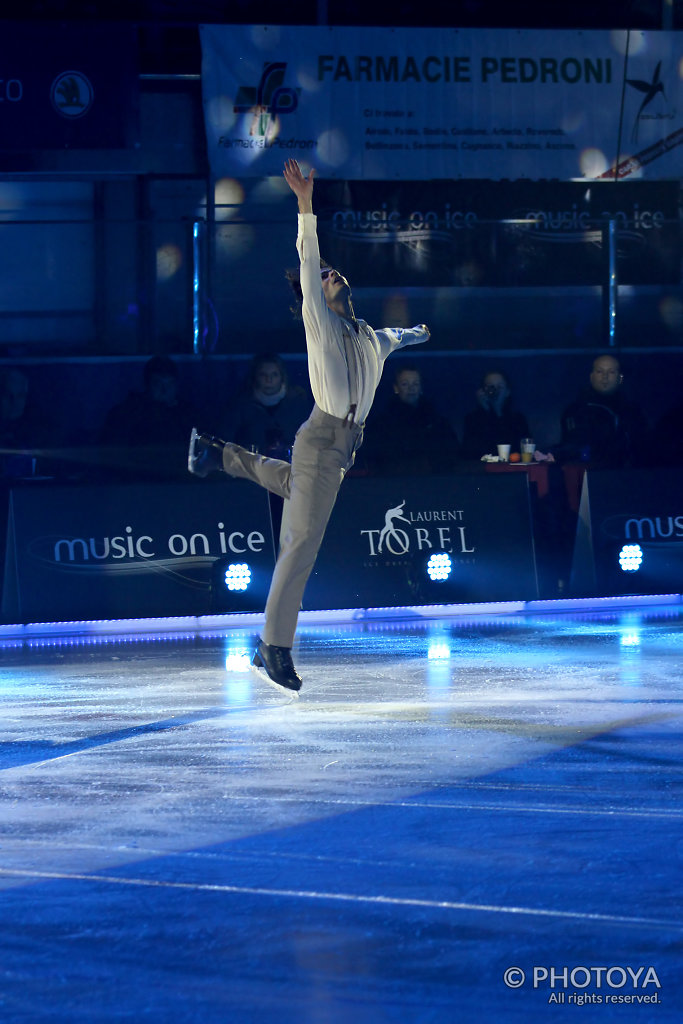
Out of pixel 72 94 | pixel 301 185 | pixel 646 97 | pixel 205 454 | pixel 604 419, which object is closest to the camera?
pixel 301 185

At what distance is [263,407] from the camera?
36.8 ft

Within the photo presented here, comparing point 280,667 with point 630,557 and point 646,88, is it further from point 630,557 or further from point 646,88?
point 646,88

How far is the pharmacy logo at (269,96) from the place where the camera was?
11.9 metres

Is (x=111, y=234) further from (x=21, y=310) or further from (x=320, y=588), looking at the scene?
(x=320, y=588)

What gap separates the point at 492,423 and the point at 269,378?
2.05m

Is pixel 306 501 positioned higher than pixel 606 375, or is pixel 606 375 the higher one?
pixel 606 375

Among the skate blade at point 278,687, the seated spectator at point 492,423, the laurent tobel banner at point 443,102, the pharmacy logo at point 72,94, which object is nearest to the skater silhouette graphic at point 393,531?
the seated spectator at point 492,423

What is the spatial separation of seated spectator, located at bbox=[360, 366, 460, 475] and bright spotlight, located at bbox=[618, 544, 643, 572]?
1.76m

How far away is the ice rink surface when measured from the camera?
9.87ft

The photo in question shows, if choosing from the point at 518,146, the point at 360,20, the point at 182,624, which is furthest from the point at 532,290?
the point at 182,624

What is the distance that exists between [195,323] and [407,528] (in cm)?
377

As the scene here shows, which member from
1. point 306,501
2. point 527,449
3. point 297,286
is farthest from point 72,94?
point 306,501

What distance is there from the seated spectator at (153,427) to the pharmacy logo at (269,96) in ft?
7.75

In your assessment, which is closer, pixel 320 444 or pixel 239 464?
pixel 320 444
